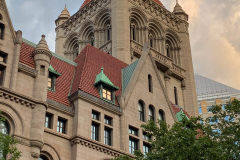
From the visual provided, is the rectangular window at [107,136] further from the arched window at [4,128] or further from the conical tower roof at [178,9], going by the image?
the conical tower roof at [178,9]

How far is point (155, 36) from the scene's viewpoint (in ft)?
207

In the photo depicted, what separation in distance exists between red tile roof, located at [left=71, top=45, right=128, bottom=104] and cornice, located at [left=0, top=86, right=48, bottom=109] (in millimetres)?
5118

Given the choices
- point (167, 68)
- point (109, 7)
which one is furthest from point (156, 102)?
point (109, 7)

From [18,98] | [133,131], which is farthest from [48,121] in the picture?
[133,131]

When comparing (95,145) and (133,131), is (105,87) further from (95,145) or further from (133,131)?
(95,145)

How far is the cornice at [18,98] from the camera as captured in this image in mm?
30208

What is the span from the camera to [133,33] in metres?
60.9

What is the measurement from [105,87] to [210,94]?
80.4 metres

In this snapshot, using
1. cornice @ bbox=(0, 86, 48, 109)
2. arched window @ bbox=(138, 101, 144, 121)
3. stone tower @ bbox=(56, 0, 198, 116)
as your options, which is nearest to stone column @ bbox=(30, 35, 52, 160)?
cornice @ bbox=(0, 86, 48, 109)

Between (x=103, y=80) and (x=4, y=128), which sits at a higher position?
(x=103, y=80)

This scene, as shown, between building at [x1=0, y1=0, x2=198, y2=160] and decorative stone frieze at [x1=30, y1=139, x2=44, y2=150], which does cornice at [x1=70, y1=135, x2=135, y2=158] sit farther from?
decorative stone frieze at [x1=30, y1=139, x2=44, y2=150]

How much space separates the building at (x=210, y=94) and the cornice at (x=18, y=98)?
260 feet

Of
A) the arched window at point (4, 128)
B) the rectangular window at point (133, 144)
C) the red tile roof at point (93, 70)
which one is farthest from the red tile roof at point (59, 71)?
the rectangular window at point (133, 144)

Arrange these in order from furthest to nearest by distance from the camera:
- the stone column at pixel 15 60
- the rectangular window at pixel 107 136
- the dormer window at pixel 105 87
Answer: the dormer window at pixel 105 87, the rectangular window at pixel 107 136, the stone column at pixel 15 60
